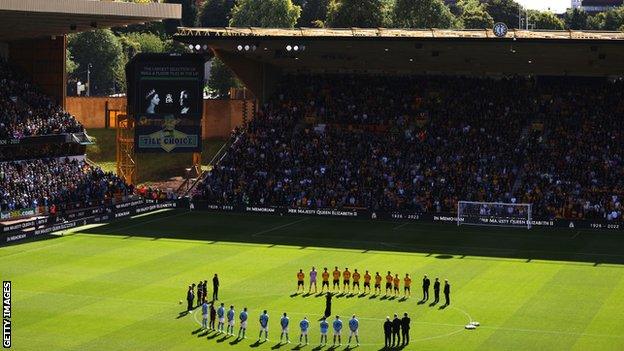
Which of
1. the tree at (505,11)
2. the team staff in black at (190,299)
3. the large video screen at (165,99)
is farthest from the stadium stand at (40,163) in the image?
the tree at (505,11)

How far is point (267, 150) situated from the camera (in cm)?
8200

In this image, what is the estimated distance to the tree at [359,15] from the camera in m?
122

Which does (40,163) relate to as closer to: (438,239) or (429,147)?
(429,147)

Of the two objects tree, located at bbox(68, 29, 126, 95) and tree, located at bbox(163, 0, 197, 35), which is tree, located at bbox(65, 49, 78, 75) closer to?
tree, located at bbox(68, 29, 126, 95)

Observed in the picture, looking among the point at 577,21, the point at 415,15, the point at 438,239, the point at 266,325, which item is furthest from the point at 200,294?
the point at 577,21

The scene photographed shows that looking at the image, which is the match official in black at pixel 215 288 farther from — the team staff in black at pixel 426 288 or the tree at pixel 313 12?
the tree at pixel 313 12

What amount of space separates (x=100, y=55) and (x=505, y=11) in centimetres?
6053

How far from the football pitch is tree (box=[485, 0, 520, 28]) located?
331ft

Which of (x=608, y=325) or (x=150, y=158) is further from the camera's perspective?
(x=150, y=158)

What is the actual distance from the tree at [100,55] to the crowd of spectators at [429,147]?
56.7 metres

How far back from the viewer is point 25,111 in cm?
7625

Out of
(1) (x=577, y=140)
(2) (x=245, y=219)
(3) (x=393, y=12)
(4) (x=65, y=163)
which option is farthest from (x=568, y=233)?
(3) (x=393, y=12)

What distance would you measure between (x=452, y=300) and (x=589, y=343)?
8.16m

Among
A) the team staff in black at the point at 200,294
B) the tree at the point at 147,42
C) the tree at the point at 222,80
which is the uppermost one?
the tree at the point at 147,42
